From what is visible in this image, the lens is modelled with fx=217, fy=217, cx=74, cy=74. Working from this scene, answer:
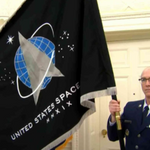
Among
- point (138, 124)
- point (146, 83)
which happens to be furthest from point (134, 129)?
point (146, 83)

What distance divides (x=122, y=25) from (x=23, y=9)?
1012 mm

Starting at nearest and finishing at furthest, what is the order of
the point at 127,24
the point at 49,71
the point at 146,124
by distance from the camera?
the point at 49,71, the point at 146,124, the point at 127,24

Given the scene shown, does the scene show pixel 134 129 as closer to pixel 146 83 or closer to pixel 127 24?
pixel 146 83

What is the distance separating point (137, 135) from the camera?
1.23m

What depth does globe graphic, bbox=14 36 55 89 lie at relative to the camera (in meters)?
1.10

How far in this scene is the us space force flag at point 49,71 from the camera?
3.27ft

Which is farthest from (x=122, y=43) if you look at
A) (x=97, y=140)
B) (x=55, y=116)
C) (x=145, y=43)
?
(x=55, y=116)

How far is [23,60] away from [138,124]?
0.74 m

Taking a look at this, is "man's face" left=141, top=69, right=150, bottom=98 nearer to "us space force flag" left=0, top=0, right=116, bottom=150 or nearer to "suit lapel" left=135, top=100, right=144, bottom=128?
"suit lapel" left=135, top=100, right=144, bottom=128

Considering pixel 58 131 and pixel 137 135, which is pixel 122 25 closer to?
pixel 137 135

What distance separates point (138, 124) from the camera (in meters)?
1.25

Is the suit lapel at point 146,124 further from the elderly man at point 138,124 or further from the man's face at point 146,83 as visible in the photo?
the man's face at point 146,83

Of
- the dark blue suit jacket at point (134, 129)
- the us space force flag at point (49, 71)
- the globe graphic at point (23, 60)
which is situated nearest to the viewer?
the us space force flag at point (49, 71)

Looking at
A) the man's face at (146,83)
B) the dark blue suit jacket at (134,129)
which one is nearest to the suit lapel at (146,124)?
the dark blue suit jacket at (134,129)
